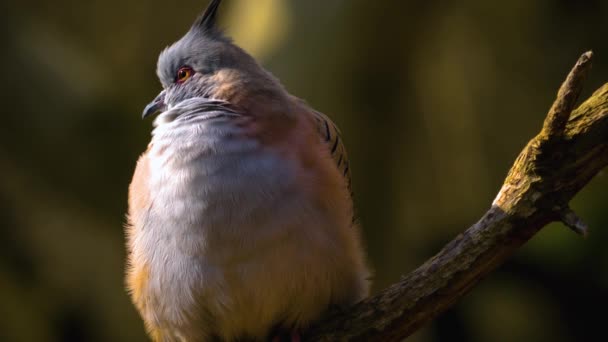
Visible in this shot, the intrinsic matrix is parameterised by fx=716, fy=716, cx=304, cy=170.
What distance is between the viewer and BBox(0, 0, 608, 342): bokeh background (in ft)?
15.1

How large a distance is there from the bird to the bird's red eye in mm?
199

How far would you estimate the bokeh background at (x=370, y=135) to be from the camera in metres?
4.62

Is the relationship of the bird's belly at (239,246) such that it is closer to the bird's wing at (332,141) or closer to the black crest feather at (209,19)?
the bird's wing at (332,141)

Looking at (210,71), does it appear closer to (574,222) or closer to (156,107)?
(156,107)

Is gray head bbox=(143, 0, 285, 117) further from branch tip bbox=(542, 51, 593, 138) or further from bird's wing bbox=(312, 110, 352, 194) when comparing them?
branch tip bbox=(542, 51, 593, 138)

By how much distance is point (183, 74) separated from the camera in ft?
9.18

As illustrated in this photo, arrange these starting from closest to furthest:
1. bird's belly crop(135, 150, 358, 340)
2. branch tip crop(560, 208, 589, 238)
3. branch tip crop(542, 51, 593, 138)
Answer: branch tip crop(542, 51, 593, 138) → branch tip crop(560, 208, 589, 238) → bird's belly crop(135, 150, 358, 340)

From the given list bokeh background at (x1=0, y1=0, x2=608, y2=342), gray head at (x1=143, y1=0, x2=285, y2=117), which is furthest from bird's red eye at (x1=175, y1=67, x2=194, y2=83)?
bokeh background at (x1=0, y1=0, x2=608, y2=342)

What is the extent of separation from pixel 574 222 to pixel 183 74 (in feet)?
5.17

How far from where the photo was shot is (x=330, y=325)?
234cm

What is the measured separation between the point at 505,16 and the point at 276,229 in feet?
10.5

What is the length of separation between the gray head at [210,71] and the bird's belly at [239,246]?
13.4 inches

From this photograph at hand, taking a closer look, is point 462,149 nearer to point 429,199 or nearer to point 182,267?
point 429,199

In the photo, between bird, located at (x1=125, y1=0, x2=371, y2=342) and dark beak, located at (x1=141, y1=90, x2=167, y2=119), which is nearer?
bird, located at (x1=125, y1=0, x2=371, y2=342)
